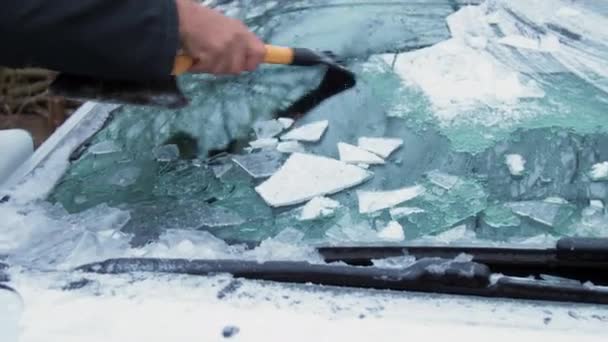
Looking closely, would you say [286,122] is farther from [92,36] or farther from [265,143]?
[92,36]

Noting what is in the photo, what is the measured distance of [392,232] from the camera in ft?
4.72

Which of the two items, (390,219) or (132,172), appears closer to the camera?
(390,219)

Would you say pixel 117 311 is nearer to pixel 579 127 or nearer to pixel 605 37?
pixel 579 127

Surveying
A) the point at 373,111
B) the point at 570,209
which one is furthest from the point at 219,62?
the point at 570,209

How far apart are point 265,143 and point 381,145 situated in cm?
26

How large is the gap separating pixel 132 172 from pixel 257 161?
262mm

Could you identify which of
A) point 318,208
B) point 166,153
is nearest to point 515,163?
point 318,208

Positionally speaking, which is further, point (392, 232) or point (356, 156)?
point (356, 156)

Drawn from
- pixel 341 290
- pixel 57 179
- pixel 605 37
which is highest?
pixel 605 37

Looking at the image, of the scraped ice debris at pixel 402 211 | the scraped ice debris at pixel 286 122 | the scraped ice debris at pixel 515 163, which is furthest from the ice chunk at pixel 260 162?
the scraped ice debris at pixel 515 163

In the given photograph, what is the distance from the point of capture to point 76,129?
6.42ft

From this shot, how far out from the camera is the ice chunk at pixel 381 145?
1.64 m

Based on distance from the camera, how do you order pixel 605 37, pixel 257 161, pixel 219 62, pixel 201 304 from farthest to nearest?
pixel 605 37 < pixel 257 161 < pixel 219 62 < pixel 201 304

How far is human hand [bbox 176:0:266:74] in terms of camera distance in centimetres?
148
